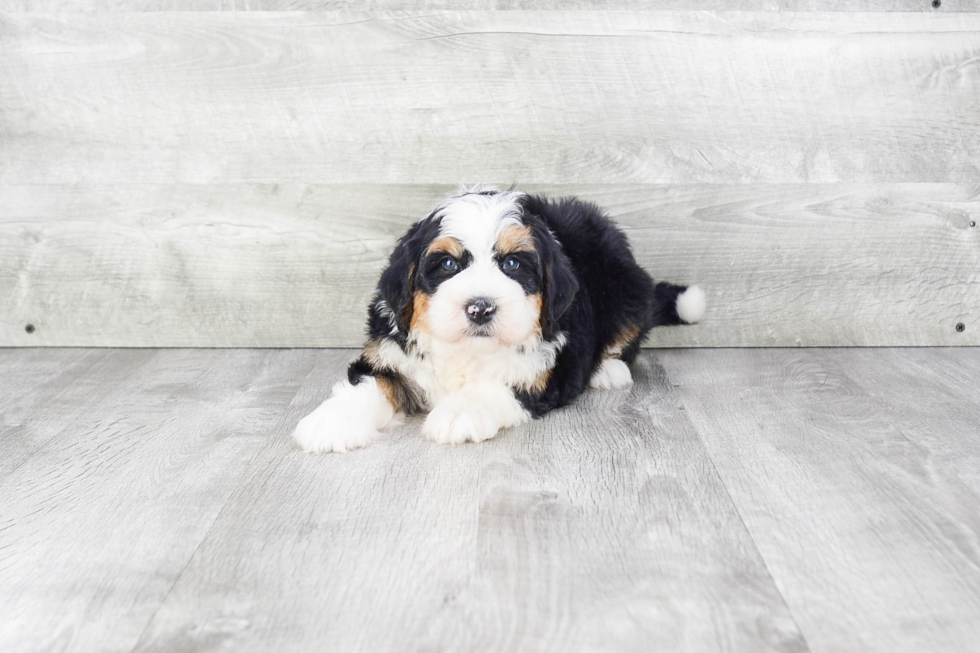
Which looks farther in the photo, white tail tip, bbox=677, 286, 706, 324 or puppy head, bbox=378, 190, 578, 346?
white tail tip, bbox=677, 286, 706, 324

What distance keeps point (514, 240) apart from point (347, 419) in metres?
0.60

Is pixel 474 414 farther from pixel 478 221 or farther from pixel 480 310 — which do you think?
pixel 478 221

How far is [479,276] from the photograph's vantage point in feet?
7.13

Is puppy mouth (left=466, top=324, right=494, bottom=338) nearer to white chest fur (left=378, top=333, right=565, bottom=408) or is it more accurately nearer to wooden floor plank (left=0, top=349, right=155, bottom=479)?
white chest fur (left=378, top=333, right=565, bottom=408)

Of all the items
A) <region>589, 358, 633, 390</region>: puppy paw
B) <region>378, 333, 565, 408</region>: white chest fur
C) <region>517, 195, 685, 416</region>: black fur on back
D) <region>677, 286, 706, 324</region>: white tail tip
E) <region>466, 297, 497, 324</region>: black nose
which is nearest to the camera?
<region>466, 297, 497, 324</region>: black nose

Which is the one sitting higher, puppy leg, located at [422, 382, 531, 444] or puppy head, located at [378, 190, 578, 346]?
puppy head, located at [378, 190, 578, 346]

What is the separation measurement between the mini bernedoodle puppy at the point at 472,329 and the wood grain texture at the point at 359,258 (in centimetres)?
65

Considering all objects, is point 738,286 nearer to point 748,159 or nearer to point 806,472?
point 748,159

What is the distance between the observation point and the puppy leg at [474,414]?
2.19m

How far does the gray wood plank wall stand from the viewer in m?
2.95

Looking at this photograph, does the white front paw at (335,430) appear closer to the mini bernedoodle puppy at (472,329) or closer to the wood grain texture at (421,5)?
the mini bernedoodle puppy at (472,329)

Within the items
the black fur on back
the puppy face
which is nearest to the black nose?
the puppy face

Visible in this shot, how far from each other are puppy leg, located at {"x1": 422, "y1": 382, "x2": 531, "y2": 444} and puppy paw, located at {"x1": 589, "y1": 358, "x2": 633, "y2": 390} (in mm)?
420

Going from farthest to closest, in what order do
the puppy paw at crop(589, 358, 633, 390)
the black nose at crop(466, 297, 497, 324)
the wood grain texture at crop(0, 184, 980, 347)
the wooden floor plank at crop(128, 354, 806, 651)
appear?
the wood grain texture at crop(0, 184, 980, 347) → the puppy paw at crop(589, 358, 633, 390) → the black nose at crop(466, 297, 497, 324) → the wooden floor plank at crop(128, 354, 806, 651)
